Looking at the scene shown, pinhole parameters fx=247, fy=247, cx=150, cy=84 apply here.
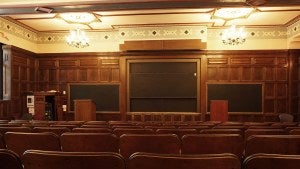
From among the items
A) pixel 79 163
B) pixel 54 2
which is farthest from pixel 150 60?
pixel 79 163

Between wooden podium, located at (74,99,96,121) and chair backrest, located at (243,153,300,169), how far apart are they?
307 inches

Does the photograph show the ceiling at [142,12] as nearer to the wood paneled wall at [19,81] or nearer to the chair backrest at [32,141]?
the wood paneled wall at [19,81]

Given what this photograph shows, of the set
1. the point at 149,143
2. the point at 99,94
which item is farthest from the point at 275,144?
the point at 99,94

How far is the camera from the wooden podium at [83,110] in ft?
28.4

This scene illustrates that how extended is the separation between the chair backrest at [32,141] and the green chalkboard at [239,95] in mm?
7724

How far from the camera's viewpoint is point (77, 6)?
635 centimetres

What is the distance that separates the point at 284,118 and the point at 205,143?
22.9 feet

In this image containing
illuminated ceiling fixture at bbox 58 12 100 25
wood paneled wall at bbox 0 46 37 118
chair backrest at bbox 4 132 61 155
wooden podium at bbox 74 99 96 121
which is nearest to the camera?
chair backrest at bbox 4 132 61 155

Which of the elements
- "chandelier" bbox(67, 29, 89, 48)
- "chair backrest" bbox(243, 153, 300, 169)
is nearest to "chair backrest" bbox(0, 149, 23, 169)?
"chair backrest" bbox(243, 153, 300, 169)

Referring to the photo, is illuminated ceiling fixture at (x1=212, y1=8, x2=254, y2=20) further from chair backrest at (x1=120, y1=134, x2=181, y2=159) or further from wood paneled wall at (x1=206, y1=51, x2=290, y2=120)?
chair backrest at (x1=120, y1=134, x2=181, y2=159)

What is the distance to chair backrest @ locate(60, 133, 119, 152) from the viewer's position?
8.03 feet

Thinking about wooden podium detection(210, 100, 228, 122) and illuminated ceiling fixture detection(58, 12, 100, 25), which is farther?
wooden podium detection(210, 100, 228, 122)

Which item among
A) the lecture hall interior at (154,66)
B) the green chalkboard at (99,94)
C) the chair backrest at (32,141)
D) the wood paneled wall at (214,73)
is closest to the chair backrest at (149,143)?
the chair backrest at (32,141)

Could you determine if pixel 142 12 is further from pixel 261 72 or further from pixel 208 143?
Result: pixel 208 143
